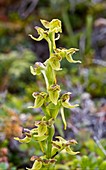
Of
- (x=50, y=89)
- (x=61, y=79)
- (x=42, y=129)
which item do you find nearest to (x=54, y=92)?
(x=50, y=89)

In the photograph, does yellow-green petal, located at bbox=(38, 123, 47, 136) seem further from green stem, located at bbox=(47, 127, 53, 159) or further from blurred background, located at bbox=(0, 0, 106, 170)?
blurred background, located at bbox=(0, 0, 106, 170)

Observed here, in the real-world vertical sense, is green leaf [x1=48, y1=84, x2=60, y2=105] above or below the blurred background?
below

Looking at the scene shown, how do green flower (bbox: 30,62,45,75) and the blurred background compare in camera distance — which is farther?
the blurred background

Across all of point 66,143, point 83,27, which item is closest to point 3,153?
point 66,143

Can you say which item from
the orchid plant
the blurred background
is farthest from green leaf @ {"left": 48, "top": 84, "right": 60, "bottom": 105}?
the blurred background

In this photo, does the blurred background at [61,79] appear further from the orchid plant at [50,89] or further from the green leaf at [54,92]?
the green leaf at [54,92]

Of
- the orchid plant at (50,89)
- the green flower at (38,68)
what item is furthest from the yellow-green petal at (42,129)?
the green flower at (38,68)

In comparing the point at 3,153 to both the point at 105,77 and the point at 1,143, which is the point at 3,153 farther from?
the point at 105,77

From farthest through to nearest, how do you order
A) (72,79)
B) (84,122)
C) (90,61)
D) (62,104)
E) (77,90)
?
(90,61)
(72,79)
(77,90)
(84,122)
(62,104)
